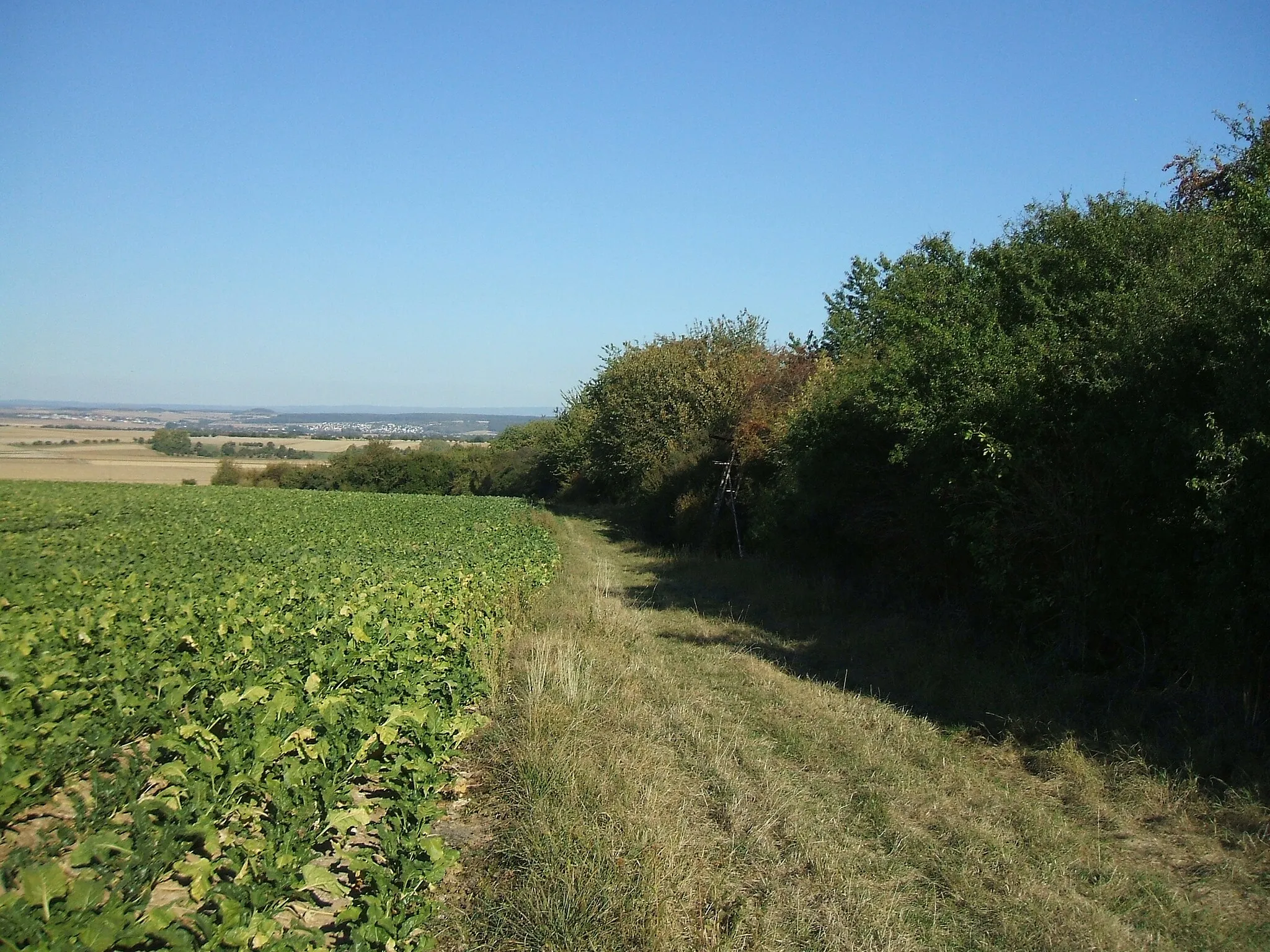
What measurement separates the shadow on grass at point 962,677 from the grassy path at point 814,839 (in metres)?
0.46

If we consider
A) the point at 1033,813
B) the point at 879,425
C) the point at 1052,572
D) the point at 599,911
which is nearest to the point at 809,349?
Answer: the point at 879,425

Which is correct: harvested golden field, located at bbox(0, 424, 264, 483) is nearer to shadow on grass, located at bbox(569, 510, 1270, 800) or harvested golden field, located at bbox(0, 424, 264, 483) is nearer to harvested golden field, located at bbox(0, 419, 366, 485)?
harvested golden field, located at bbox(0, 419, 366, 485)

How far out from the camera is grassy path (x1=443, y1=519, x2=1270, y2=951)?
14.0 ft

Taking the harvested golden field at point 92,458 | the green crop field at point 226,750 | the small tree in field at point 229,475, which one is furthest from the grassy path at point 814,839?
the small tree in field at point 229,475

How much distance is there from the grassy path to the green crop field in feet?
1.87

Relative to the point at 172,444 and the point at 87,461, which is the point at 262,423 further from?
the point at 87,461

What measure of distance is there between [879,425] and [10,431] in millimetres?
67297

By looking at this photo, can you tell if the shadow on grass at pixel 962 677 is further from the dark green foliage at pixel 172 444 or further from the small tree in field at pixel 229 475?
the dark green foliage at pixel 172 444

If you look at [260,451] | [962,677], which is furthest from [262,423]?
[962,677]

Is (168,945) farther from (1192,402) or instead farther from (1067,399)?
(1067,399)

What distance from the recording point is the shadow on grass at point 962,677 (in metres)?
6.53

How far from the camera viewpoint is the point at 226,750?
4.52m

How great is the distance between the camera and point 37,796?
174 inches

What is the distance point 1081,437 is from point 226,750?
321 inches
